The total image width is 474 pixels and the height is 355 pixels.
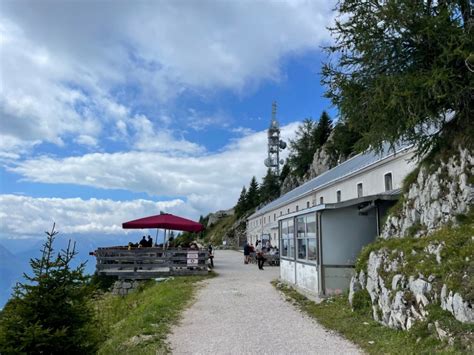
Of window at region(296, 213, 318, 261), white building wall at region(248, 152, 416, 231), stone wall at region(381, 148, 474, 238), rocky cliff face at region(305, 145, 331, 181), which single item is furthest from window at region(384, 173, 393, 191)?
rocky cliff face at region(305, 145, 331, 181)

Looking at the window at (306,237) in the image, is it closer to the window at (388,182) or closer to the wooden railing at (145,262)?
the wooden railing at (145,262)

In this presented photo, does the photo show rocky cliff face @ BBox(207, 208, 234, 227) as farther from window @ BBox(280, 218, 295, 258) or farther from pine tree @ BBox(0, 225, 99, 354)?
pine tree @ BBox(0, 225, 99, 354)

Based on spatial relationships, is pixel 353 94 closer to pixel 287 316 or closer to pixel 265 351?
pixel 287 316

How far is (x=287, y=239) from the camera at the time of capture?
57.8 ft

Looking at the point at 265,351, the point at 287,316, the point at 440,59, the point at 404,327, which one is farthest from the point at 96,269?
the point at 440,59

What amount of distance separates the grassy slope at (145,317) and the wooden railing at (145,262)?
2.82 feet

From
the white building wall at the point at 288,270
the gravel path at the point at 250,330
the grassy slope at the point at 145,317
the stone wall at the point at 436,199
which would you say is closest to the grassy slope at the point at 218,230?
the white building wall at the point at 288,270

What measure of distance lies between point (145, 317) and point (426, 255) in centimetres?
660

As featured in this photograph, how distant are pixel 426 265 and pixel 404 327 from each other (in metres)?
1.25

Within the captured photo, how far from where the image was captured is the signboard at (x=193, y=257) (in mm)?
20234

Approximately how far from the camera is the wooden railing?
64.1ft

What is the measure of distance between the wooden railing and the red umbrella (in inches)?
44.9

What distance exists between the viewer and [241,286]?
16.8 m

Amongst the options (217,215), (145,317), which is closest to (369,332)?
(145,317)
